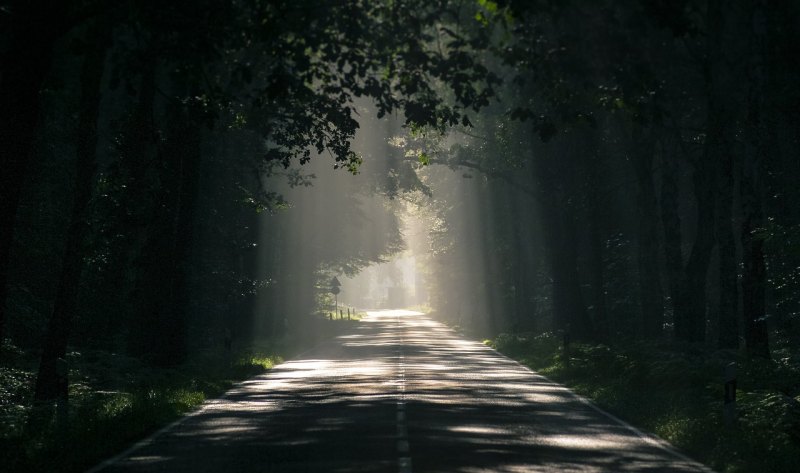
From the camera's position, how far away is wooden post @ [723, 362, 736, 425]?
14.3 metres

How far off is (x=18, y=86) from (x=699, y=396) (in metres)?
11.2

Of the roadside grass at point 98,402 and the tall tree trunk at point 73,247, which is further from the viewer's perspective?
the tall tree trunk at point 73,247

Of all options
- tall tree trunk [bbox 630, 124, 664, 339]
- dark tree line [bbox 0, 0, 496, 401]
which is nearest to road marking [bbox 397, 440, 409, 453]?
dark tree line [bbox 0, 0, 496, 401]

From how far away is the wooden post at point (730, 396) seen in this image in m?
14.3

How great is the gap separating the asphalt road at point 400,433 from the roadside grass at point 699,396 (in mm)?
479

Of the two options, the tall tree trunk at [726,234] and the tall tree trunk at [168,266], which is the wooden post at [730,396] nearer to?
the tall tree trunk at [726,234]

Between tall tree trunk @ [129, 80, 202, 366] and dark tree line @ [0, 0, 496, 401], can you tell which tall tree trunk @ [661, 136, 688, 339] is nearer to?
dark tree line @ [0, 0, 496, 401]

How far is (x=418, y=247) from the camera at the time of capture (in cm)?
11369

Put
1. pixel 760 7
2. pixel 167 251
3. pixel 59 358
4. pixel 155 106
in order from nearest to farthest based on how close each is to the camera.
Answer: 1. pixel 59 358
2. pixel 760 7
3. pixel 167 251
4. pixel 155 106

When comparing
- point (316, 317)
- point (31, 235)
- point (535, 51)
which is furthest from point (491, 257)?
point (535, 51)

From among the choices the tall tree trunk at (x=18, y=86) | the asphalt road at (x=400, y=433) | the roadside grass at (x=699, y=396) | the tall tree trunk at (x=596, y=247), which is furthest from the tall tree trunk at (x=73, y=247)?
the tall tree trunk at (x=596, y=247)

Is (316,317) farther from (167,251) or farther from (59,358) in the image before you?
(59,358)

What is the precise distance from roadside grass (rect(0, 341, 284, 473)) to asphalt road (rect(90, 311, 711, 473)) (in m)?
0.46

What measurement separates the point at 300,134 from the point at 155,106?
42.6 ft
